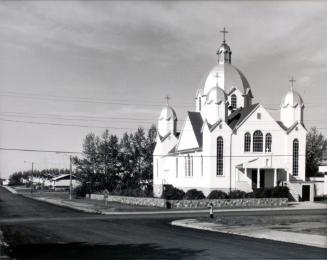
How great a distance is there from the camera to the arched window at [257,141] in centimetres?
5386

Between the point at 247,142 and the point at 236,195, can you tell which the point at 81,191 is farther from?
the point at 236,195

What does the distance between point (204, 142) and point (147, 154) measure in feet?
127

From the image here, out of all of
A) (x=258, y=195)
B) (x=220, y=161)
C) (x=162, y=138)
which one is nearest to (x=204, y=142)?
(x=220, y=161)

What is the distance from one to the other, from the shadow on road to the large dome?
48206 mm

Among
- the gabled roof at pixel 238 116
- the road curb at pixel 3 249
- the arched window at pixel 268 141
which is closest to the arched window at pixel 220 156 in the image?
the gabled roof at pixel 238 116

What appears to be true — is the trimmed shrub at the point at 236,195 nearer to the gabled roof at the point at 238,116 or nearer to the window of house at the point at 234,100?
the gabled roof at the point at 238,116

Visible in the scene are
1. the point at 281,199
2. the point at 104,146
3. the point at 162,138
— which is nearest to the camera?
the point at 281,199

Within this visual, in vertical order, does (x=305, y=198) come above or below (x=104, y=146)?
below

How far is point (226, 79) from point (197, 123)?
7.50 meters

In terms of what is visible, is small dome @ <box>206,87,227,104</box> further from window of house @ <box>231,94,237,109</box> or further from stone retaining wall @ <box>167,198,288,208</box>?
stone retaining wall @ <box>167,198,288,208</box>

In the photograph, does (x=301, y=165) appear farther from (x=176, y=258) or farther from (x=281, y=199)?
(x=176, y=258)

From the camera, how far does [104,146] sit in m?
84.7

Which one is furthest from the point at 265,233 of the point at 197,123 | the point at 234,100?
the point at 234,100

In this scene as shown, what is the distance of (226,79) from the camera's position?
63.9 meters
